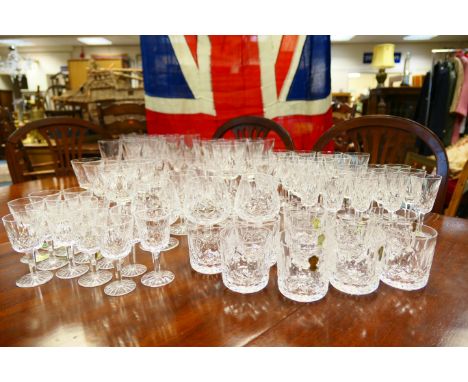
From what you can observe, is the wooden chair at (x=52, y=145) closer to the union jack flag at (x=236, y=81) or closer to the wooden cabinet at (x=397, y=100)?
the union jack flag at (x=236, y=81)

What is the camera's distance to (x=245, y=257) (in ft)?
2.57

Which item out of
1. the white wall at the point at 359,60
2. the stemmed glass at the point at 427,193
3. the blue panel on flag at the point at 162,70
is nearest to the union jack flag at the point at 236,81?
the blue panel on flag at the point at 162,70

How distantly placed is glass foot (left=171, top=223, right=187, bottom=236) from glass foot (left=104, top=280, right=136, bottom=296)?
0.99 feet

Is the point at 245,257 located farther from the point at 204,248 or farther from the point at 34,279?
the point at 34,279

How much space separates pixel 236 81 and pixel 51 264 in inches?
85.4

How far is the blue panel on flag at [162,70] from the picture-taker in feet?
8.99

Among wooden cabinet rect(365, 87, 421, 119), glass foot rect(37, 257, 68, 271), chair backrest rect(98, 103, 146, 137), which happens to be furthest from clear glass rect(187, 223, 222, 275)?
wooden cabinet rect(365, 87, 421, 119)

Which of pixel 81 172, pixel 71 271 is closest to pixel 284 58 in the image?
pixel 81 172

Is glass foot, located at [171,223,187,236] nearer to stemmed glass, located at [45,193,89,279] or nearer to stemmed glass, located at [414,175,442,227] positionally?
stemmed glass, located at [45,193,89,279]

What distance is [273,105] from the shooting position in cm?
277

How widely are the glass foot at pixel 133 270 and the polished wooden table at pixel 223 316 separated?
67mm

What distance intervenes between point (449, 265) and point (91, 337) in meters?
0.80
